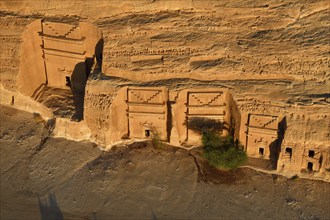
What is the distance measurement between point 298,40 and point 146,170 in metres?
7.10

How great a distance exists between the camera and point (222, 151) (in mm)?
17422

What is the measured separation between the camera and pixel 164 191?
17.2 meters

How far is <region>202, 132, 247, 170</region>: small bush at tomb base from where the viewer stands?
1733cm

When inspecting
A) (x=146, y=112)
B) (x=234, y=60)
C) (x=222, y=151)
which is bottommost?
(x=222, y=151)

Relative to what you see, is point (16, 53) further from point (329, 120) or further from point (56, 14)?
point (329, 120)

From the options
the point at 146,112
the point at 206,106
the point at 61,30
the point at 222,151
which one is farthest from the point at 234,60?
the point at 61,30

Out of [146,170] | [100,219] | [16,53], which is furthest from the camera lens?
[16,53]

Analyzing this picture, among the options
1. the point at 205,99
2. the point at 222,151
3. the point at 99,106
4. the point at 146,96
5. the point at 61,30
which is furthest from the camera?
the point at 61,30

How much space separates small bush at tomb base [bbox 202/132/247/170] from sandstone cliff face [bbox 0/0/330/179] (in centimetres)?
55

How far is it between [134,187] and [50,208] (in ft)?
9.86

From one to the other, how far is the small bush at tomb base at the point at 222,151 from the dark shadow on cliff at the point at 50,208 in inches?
221

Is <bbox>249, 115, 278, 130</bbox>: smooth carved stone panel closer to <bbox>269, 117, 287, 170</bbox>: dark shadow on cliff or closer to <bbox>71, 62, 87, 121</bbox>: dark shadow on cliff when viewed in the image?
<bbox>269, 117, 287, 170</bbox>: dark shadow on cliff

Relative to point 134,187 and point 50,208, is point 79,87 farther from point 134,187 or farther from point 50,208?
point 50,208

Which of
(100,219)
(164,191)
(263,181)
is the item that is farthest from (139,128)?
(263,181)
